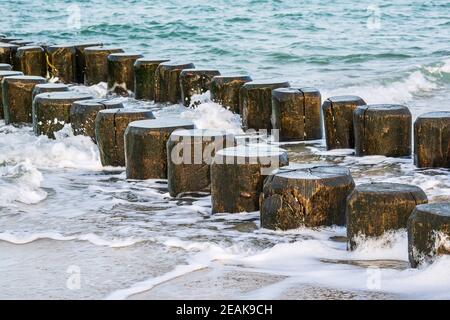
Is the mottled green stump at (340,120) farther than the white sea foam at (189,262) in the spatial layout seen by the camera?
Yes

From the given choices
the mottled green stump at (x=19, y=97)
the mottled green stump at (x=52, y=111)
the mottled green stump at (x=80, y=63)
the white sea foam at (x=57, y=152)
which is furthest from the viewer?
the mottled green stump at (x=80, y=63)

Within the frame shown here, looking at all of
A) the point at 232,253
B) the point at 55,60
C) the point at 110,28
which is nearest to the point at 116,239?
the point at 232,253

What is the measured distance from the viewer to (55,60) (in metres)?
15.0

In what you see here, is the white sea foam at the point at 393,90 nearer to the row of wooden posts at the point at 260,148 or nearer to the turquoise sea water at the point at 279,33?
the turquoise sea water at the point at 279,33

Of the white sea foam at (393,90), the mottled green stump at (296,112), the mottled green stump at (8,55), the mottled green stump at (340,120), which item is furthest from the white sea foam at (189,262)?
the mottled green stump at (8,55)

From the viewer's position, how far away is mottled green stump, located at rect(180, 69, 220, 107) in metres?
11.9

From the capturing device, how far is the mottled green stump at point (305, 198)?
6008 millimetres

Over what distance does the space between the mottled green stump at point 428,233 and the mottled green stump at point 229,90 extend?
6041mm

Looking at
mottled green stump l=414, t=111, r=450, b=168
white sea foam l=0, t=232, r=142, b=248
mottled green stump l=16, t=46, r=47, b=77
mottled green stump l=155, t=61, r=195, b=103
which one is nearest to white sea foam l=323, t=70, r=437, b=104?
mottled green stump l=155, t=61, r=195, b=103

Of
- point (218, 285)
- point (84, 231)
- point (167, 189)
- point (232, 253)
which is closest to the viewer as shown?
point (218, 285)


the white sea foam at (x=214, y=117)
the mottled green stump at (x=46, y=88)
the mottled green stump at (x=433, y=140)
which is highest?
the mottled green stump at (x=46, y=88)

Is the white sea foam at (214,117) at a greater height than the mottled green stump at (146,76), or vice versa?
the mottled green stump at (146,76)

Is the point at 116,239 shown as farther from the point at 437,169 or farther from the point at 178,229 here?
the point at 437,169

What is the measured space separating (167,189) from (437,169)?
2.29m
